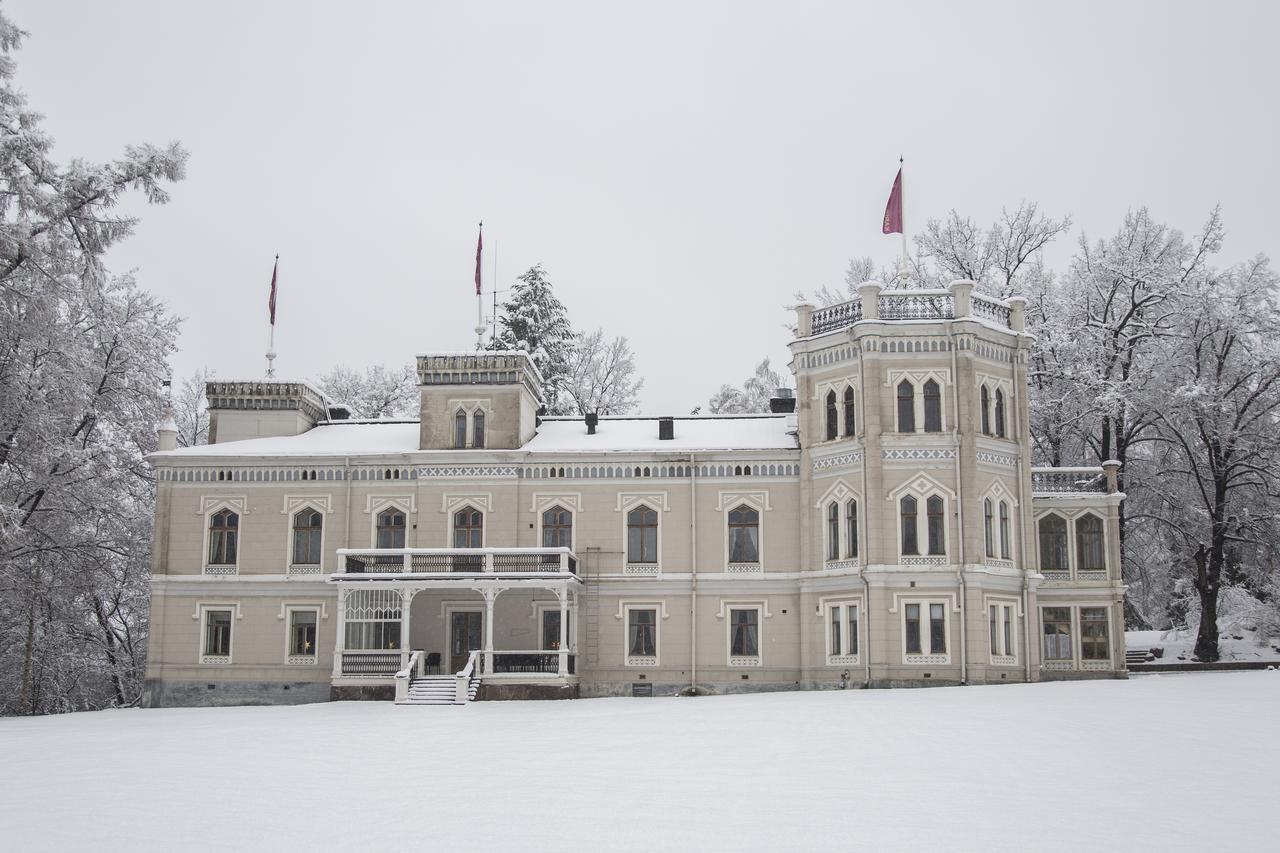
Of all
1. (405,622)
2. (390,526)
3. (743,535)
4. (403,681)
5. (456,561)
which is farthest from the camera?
(390,526)

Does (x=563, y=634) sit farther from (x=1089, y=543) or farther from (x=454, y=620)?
(x=1089, y=543)

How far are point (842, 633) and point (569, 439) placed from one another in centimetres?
1007

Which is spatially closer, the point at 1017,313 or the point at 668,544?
the point at 1017,313

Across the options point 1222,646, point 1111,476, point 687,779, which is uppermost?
point 1111,476

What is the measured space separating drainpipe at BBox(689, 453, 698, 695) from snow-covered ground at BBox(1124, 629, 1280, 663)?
1494cm

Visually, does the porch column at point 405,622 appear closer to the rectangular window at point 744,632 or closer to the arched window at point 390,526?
the arched window at point 390,526

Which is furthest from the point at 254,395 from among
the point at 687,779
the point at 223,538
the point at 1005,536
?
the point at 687,779

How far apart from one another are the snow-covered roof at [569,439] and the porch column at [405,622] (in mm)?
4944

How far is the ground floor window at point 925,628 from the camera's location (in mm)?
33125

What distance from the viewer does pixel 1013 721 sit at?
2281 centimetres

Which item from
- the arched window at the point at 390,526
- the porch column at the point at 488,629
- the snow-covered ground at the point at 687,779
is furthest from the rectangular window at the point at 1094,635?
the arched window at the point at 390,526

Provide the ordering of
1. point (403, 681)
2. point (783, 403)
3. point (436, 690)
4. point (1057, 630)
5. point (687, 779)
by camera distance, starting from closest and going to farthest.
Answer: point (687, 779)
point (403, 681)
point (436, 690)
point (1057, 630)
point (783, 403)

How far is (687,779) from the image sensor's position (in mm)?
17156

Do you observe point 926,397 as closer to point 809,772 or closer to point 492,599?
point 492,599
